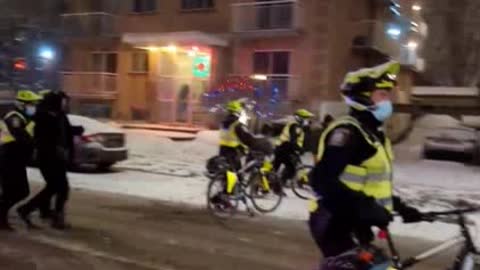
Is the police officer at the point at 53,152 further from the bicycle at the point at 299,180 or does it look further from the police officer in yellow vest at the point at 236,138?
the bicycle at the point at 299,180

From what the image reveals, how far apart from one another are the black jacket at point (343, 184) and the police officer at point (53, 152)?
237 inches

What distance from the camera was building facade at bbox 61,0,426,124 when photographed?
26453 millimetres

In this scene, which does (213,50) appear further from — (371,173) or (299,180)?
(371,173)

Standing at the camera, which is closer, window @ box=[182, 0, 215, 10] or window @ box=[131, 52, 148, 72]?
window @ box=[182, 0, 215, 10]

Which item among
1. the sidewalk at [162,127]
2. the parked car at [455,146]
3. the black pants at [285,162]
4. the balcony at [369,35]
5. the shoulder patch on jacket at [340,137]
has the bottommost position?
the sidewalk at [162,127]

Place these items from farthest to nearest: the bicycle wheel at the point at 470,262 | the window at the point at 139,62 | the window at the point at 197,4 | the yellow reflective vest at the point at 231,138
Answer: the window at the point at 139,62
the window at the point at 197,4
the yellow reflective vest at the point at 231,138
the bicycle wheel at the point at 470,262

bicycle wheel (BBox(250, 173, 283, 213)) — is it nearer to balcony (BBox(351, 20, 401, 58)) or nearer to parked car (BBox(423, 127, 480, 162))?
parked car (BBox(423, 127, 480, 162))

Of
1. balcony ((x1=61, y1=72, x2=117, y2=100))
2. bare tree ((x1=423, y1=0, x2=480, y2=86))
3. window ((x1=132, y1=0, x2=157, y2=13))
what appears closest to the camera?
bare tree ((x1=423, y1=0, x2=480, y2=86))

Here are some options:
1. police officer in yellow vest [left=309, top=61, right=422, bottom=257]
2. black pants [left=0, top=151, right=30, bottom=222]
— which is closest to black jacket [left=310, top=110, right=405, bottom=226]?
police officer in yellow vest [left=309, top=61, right=422, bottom=257]

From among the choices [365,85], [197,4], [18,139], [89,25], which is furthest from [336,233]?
[89,25]

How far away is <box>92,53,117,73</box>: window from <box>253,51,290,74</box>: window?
7670mm

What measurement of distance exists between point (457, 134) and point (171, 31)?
44.6 ft

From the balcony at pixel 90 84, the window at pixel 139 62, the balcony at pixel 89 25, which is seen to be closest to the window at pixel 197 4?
the window at pixel 139 62

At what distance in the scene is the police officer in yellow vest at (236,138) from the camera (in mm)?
11664
